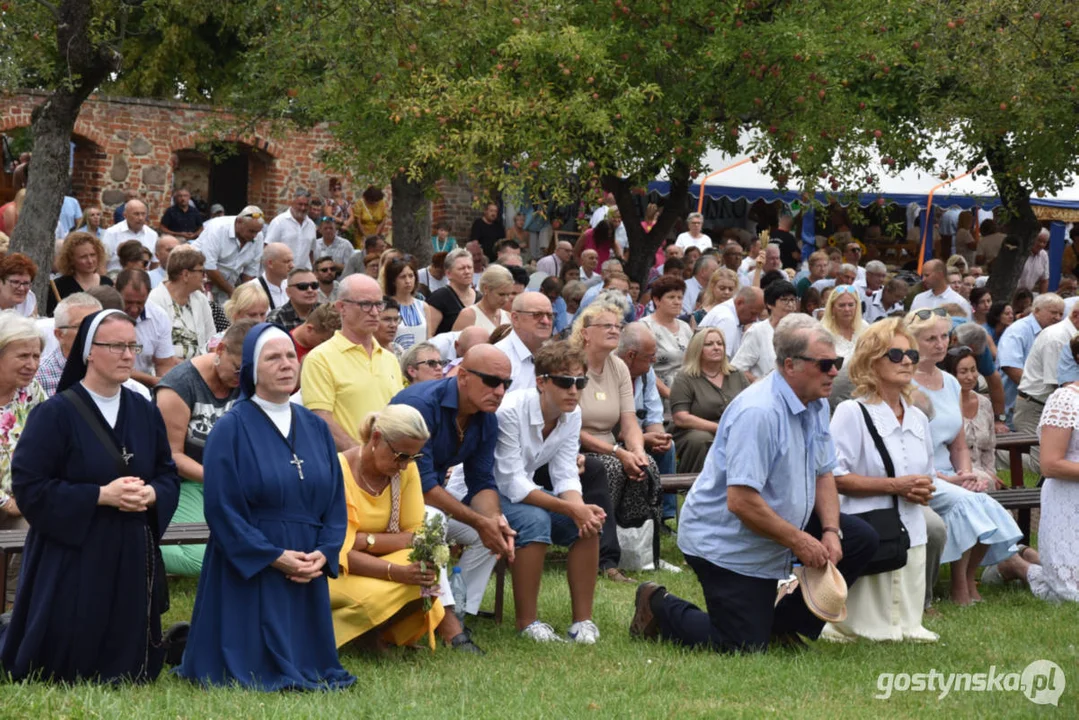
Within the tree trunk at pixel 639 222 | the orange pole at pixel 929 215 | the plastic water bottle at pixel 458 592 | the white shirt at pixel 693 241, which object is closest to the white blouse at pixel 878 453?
the plastic water bottle at pixel 458 592

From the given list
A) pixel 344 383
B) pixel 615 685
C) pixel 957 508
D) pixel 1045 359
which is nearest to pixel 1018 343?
pixel 1045 359

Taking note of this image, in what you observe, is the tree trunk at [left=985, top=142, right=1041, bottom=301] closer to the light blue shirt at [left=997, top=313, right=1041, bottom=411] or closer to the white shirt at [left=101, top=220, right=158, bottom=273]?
the light blue shirt at [left=997, top=313, right=1041, bottom=411]

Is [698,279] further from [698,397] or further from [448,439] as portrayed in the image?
[448,439]

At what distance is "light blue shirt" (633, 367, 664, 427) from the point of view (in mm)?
10172

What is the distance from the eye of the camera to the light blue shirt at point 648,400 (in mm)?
10172

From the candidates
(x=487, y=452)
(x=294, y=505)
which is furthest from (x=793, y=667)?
(x=294, y=505)

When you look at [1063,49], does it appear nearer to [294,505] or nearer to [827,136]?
[827,136]

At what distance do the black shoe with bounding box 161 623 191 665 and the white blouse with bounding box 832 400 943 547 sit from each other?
339 centimetres

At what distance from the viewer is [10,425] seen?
7.14m

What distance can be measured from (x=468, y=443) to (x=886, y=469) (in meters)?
2.23

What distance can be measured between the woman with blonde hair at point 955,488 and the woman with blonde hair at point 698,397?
1.96 m

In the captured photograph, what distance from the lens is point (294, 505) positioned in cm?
634

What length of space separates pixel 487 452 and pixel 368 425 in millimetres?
866

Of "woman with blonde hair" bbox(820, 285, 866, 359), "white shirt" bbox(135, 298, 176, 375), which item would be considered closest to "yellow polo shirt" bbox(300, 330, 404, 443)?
"white shirt" bbox(135, 298, 176, 375)
